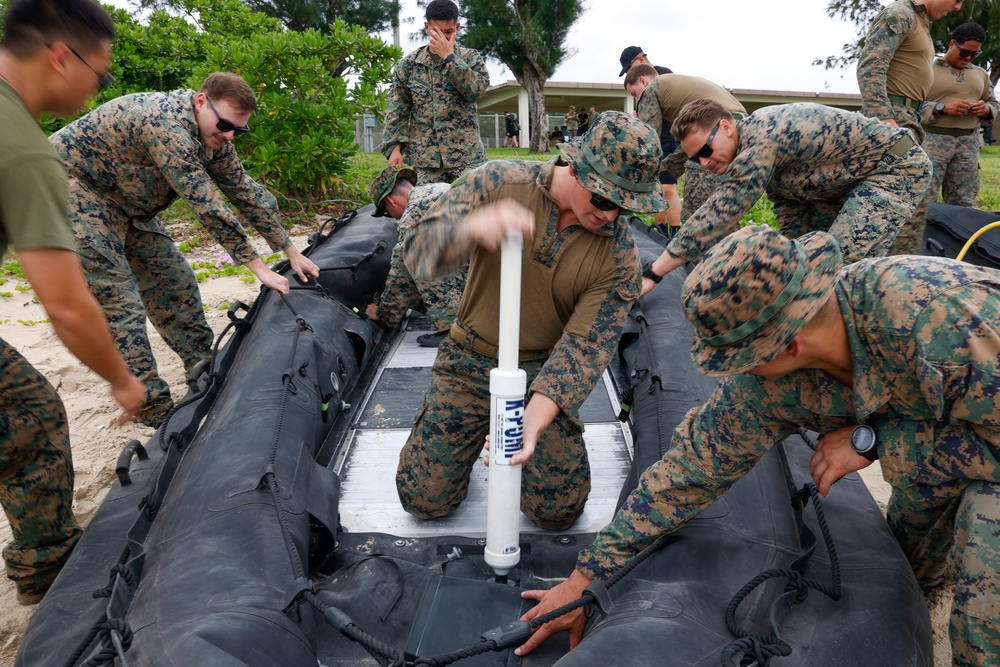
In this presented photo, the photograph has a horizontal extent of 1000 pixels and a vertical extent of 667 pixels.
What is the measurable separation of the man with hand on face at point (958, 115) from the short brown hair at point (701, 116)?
2536 mm

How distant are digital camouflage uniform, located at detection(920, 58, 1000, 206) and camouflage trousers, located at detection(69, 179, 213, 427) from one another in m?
4.33

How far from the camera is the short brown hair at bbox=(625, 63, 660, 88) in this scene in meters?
4.61

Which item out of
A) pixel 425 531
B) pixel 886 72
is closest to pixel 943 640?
pixel 425 531

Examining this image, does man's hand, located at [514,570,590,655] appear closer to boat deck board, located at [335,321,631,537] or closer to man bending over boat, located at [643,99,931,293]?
boat deck board, located at [335,321,631,537]

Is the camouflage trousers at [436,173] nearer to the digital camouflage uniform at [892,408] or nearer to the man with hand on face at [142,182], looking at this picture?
the man with hand on face at [142,182]

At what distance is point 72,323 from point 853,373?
1.60 m

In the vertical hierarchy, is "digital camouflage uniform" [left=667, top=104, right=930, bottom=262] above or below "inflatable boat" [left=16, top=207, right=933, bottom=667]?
above

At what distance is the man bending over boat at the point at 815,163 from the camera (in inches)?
101

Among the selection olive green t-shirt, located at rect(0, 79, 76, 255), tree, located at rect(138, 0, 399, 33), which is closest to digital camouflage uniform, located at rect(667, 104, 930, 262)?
olive green t-shirt, located at rect(0, 79, 76, 255)

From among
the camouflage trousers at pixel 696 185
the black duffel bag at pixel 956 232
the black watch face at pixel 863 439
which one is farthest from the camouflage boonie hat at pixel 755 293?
the black duffel bag at pixel 956 232

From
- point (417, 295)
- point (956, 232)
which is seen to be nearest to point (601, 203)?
point (417, 295)

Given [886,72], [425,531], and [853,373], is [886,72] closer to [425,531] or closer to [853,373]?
[853,373]

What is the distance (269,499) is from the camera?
1753mm

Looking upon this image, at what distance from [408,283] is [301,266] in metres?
0.49
